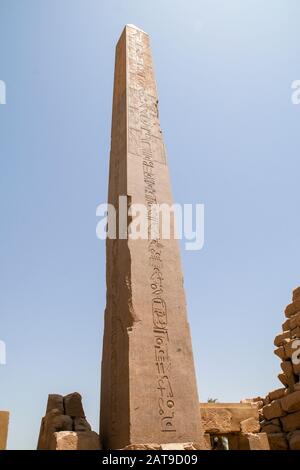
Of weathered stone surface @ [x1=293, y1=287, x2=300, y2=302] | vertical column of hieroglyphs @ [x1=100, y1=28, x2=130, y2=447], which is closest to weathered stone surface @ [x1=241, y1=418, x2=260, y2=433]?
vertical column of hieroglyphs @ [x1=100, y1=28, x2=130, y2=447]

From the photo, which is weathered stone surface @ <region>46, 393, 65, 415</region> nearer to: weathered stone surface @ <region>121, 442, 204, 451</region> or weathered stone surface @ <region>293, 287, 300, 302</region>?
weathered stone surface @ <region>121, 442, 204, 451</region>

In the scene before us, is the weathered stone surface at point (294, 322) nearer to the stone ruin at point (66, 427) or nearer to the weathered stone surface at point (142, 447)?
the stone ruin at point (66, 427)

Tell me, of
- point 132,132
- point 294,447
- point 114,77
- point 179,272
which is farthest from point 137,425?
point 114,77

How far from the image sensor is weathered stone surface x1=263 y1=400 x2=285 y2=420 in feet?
19.7

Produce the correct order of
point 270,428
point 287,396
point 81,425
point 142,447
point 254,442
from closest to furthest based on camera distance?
point 142,447 → point 81,425 → point 254,442 → point 287,396 → point 270,428

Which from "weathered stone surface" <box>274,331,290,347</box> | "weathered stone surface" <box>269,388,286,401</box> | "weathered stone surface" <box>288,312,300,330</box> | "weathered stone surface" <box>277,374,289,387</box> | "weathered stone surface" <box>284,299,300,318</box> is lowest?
"weathered stone surface" <box>269,388,286,401</box>

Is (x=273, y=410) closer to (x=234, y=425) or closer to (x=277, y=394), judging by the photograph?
(x=277, y=394)

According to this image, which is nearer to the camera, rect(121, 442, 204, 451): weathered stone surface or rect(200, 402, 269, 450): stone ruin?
rect(121, 442, 204, 451): weathered stone surface

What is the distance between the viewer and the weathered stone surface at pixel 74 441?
3004mm

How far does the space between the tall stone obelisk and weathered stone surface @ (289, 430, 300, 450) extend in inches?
117

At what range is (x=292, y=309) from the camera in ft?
22.3

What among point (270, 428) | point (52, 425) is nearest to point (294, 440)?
point (270, 428)

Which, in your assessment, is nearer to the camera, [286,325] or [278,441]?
[278,441]

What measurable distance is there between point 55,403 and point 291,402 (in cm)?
370
